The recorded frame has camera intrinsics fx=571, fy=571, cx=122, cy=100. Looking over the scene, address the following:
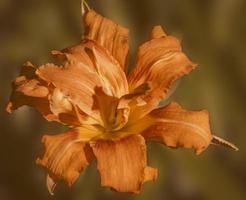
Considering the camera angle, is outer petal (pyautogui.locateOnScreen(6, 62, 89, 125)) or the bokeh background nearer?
outer petal (pyautogui.locateOnScreen(6, 62, 89, 125))

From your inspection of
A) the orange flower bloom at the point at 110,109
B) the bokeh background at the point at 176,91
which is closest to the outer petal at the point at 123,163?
the orange flower bloom at the point at 110,109

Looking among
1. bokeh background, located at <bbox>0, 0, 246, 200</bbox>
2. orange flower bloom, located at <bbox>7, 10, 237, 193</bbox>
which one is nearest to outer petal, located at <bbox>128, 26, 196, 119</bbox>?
orange flower bloom, located at <bbox>7, 10, 237, 193</bbox>

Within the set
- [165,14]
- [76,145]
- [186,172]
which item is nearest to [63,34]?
[165,14]

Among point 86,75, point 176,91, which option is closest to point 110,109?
point 86,75

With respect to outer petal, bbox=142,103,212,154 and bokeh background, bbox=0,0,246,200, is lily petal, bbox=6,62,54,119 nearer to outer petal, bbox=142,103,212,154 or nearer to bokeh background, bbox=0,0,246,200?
outer petal, bbox=142,103,212,154

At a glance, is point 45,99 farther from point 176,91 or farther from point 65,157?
point 176,91

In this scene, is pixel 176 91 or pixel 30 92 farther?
pixel 176 91
